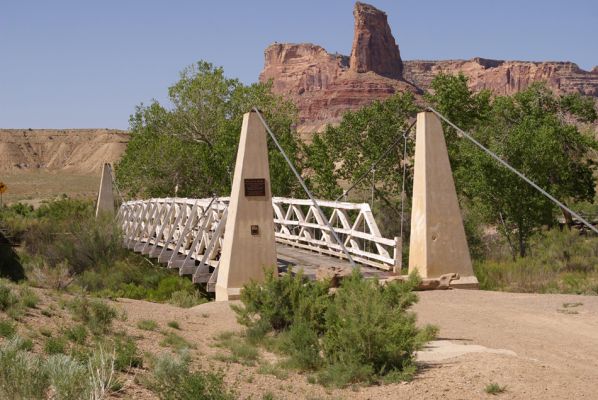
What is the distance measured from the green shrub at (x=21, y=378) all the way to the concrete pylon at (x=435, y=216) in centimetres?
827

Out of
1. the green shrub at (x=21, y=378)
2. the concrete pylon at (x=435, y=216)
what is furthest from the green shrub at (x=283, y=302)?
the green shrub at (x=21, y=378)

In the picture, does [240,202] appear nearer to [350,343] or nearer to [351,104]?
[350,343]

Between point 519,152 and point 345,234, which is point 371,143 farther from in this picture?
point 345,234

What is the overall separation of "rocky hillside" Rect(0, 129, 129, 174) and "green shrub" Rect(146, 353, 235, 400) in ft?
382

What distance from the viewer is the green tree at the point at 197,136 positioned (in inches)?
1248

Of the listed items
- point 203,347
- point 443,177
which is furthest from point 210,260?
point 203,347

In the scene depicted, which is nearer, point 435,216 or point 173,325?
point 173,325

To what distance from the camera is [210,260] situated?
55.0 ft

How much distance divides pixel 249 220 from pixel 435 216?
3.08 metres

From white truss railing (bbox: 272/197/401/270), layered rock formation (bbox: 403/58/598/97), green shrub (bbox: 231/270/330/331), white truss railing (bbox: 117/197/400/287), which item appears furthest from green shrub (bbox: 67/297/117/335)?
layered rock formation (bbox: 403/58/598/97)

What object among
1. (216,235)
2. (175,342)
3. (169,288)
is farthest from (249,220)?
(169,288)

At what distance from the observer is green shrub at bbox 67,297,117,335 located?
30.9 feet

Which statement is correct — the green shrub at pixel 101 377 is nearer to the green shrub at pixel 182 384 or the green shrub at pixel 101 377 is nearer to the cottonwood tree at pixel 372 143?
the green shrub at pixel 182 384

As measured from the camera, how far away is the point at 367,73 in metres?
157
